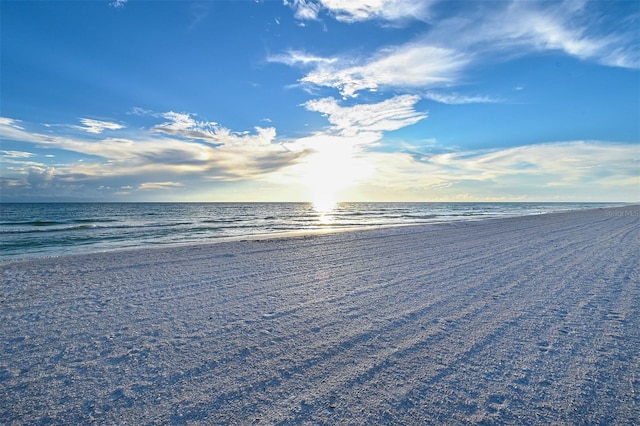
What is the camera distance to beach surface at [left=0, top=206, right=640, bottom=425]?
3.17 metres

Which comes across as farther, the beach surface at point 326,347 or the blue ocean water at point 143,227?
the blue ocean water at point 143,227

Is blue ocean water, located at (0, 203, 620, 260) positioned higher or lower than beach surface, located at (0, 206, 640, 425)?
lower

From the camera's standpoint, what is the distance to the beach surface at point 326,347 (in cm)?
317

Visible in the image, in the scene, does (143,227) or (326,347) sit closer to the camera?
(326,347)

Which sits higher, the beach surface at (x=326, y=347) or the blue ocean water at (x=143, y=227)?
the beach surface at (x=326, y=347)

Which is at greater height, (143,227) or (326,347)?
(326,347)

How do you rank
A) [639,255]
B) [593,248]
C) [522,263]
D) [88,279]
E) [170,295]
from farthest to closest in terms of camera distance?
[593,248] < [639,255] < [522,263] < [88,279] < [170,295]

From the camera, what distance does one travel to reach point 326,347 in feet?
14.5

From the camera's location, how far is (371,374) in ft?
12.2

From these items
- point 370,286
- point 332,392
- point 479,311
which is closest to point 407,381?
point 332,392

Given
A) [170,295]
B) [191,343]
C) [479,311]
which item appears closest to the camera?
[191,343]

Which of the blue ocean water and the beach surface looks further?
the blue ocean water

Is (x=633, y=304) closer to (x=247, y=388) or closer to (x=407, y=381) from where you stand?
(x=407, y=381)

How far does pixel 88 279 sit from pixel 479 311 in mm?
9260
